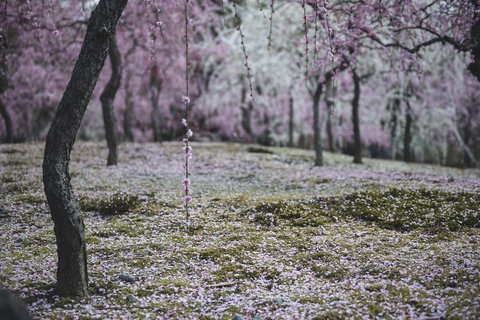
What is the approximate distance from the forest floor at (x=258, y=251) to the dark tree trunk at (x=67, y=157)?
1.24 feet

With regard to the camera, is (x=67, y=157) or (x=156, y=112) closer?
(x=67, y=157)

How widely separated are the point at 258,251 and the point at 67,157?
3.59 m

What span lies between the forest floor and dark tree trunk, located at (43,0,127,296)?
0.38 meters

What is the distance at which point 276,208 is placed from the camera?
8312 mm

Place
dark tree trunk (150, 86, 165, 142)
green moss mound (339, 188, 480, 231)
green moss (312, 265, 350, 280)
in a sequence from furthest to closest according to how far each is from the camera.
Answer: dark tree trunk (150, 86, 165, 142) < green moss mound (339, 188, 480, 231) < green moss (312, 265, 350, 280)

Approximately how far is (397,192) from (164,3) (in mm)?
14455

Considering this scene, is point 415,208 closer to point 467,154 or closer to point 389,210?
point 389,210

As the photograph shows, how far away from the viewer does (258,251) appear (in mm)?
6234

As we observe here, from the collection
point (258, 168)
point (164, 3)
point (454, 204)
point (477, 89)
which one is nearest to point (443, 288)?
point (454, 204)

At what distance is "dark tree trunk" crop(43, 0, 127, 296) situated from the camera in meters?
4.55

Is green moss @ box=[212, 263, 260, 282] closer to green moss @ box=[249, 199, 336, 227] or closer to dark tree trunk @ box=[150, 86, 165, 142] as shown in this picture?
green moss @ box=[249, 199, 336, 227]

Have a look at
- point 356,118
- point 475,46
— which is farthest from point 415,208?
point 356,118

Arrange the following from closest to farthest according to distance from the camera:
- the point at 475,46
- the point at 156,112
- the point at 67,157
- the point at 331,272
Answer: the point at 67,157 → the point at 331,272 → the point at 475,46 → the point at 156,112

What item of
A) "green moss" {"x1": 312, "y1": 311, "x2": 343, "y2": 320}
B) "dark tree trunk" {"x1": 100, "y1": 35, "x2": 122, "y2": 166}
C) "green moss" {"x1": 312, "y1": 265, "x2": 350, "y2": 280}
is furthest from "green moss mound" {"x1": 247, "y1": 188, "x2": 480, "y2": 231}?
"dark tree trunk" {"x1": 100, "y1": 35, "x2": 122, "y2": 166}
